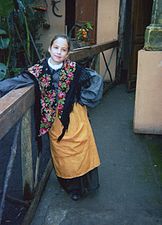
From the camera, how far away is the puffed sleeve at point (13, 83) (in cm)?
228

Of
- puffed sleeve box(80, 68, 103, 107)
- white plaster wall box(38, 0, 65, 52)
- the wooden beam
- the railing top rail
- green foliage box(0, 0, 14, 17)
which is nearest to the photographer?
the wooden beam

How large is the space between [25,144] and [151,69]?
Answer: 2148 millimetres

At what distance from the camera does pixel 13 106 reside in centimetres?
183

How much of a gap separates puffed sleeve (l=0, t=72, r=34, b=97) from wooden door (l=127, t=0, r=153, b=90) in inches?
167

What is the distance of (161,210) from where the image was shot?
2.66m

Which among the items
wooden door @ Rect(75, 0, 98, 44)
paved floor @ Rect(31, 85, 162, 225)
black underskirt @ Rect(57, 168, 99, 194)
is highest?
wooden door @ Rect(75, 0, 98, 44)

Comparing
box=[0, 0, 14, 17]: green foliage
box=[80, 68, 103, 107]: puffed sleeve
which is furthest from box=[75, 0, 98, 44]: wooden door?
box=[80, 68, 103, 107]: puffed sleeve

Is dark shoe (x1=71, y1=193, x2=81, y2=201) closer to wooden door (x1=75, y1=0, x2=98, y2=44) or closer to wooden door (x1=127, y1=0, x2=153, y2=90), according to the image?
wooden door (x1=127, y1=0, x2=153, y2=90)

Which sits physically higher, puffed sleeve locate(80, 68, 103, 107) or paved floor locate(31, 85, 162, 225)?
puffed sleeve locate(80, 68, 103, 107)

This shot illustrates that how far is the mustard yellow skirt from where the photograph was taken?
2.63 meters

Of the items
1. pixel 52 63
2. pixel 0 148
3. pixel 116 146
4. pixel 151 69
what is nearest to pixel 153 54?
pixel 151 69

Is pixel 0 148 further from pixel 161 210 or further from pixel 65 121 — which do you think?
pixel 161 210

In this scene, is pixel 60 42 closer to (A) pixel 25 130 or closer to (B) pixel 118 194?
(A) pixel 25 130

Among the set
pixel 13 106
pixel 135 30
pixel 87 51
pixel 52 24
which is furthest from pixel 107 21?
pixel 13 106
